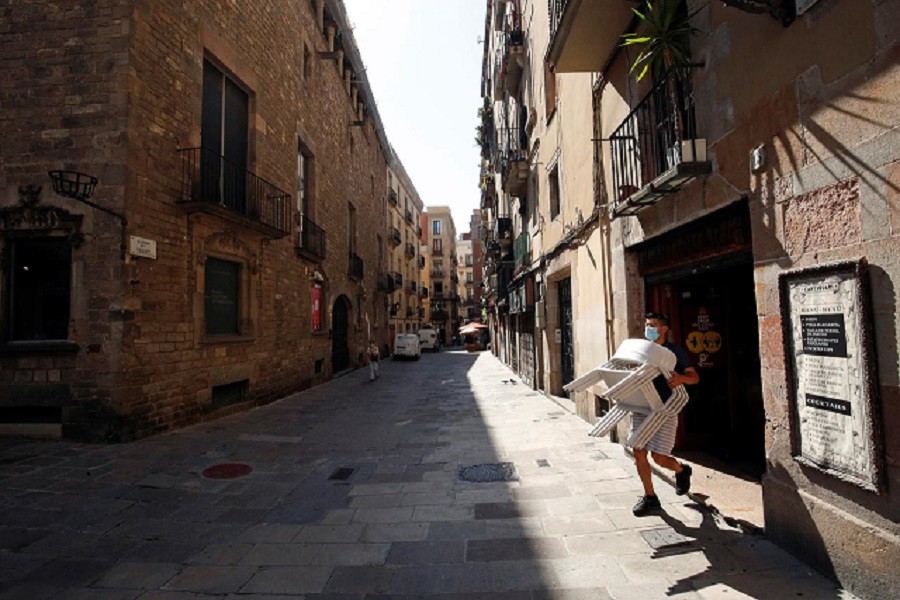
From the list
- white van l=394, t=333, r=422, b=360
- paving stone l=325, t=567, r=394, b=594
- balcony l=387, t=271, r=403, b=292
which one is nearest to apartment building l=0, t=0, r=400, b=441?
paving stone l=325, t=567, r=394, b=594

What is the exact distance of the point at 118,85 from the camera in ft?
24.6

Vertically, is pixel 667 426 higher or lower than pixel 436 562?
higher

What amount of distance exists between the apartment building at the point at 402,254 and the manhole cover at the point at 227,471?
22420 mm

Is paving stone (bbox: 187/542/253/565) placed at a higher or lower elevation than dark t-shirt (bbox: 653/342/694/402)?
lower

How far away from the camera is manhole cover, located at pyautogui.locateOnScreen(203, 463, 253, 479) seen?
569 centimetres

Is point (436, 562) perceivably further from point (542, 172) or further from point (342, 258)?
point (342, 258)

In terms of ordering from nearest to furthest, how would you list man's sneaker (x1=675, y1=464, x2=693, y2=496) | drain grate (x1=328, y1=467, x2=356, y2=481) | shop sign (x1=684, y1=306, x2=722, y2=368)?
man's sneaker (x1=675, y1=464, x2=693, y2=496) → drain grate (x1=328, y1=467, x2=356, y2=481) → shop sign (x1=684, y1=306, x2=722, y2=368)

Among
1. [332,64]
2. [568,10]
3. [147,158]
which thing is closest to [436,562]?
[568,10]

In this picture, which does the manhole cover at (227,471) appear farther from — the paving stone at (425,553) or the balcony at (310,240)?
the balcony at (310,240)

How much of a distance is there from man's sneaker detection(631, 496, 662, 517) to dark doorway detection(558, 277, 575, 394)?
6234 mm

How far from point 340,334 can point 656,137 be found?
15450mm

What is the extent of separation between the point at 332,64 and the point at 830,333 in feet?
61.2

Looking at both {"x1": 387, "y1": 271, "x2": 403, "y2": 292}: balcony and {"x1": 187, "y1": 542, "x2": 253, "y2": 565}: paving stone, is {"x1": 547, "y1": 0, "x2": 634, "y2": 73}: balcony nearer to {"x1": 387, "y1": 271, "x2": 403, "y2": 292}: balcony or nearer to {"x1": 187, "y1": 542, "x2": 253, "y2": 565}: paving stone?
{"x1": 187, "y1": 542, "x2": 253, "y2": 565}: paving stone

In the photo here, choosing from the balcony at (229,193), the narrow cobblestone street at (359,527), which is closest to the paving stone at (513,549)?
the narrow cobblestone street at (359,527)
